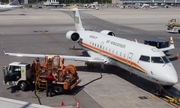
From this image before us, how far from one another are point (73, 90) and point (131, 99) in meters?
4.25

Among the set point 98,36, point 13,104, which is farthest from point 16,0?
point 13,104

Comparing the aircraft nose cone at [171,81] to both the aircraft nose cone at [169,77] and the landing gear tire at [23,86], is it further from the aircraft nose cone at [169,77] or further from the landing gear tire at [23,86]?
the landing gear tire at [23,86]

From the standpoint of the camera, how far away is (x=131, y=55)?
16344 mm

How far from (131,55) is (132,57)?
255 millimetres

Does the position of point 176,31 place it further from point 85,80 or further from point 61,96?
point 61,96

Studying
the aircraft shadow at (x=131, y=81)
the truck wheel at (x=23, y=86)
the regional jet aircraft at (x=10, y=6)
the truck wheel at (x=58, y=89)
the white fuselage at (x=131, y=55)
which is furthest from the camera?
the regional jet aircraft at (x=10, y=6)

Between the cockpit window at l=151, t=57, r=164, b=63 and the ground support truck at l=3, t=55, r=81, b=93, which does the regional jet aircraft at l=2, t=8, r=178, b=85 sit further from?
the ground support truck at l=3, t=55, r=81, b=93

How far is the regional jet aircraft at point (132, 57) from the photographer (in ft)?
46.0

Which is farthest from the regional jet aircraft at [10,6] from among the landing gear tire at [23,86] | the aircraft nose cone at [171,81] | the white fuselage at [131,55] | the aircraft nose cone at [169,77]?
the aircraft nose cone at [171,81]

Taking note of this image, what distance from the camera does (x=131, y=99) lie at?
14109mm

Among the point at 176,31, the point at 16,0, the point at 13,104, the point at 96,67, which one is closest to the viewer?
the point at 13,104

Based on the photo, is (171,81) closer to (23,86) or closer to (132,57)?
(132,57)

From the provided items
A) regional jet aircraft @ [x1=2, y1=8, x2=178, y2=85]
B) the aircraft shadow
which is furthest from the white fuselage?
the aircraft shadow

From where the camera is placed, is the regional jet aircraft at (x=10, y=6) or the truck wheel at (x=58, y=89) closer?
the truck wheel at (x=58, y=89)
